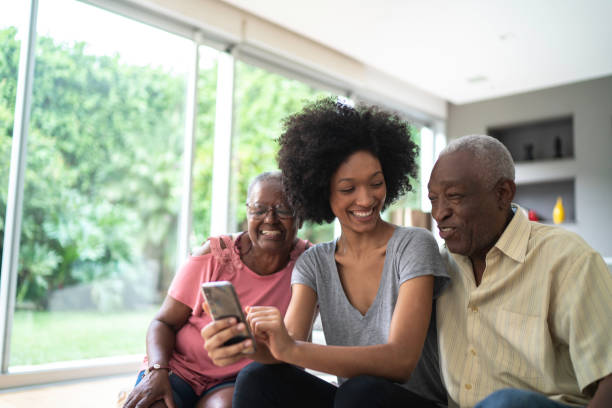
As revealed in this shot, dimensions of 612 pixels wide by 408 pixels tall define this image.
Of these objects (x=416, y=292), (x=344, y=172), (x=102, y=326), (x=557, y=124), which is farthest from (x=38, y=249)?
(x=557, y=124)

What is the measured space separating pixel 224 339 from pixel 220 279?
0.76 m

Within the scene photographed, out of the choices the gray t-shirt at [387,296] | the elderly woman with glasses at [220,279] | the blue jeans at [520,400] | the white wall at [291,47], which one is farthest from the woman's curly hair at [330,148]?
the white wall at [291,47]

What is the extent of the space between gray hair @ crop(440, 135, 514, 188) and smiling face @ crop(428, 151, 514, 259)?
0.04 ft

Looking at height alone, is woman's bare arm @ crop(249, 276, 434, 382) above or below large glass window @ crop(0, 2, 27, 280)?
below

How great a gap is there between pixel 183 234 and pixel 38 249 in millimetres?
1305

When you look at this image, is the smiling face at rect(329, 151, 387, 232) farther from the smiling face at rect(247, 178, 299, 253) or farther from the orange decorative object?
the orange decorative object

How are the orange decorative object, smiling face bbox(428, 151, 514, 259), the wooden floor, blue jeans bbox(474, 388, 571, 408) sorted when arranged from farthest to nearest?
the orange decorative object → the wooden floor → smiling face bbox(428, 151, 514, 259) → blue jeans bbox(474, 388, 571, 408)

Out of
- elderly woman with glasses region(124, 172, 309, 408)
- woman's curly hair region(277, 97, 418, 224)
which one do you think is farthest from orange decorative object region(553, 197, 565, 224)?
elderly woman with glasses region(124, 172, 309, 408)

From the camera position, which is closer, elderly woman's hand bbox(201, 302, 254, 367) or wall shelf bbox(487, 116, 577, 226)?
elderly woman's hand bbox(201, 302, 254, 367)

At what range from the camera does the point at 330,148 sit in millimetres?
1748

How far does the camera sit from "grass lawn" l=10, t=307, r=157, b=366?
13.0ft

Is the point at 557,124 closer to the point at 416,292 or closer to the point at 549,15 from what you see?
the point at 549,15

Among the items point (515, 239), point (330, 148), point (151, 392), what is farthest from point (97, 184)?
point (515, 239)

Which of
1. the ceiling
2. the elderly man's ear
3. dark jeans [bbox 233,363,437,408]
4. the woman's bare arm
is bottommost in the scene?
dark jeans [bbox 233,363,437,408]
